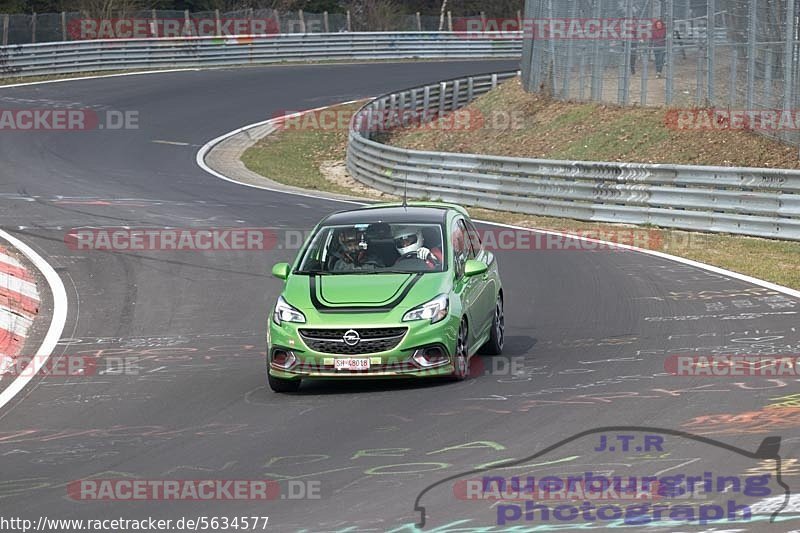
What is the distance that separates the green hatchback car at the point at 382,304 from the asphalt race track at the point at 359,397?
0.28 metres

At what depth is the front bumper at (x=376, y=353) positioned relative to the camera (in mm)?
10836

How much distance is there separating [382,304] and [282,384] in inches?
42.9

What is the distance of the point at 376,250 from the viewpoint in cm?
1201

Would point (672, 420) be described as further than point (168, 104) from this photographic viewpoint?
No

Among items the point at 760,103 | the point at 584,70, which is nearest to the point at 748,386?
the point at 760,103

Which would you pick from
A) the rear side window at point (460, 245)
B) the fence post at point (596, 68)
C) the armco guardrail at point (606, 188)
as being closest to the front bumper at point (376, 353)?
the rear side window at point (460, 245)

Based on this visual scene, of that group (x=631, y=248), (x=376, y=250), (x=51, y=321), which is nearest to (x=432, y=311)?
(x=376, y=250)

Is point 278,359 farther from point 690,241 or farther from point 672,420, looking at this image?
point 690,241

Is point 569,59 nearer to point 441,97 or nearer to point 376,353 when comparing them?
point 441,97

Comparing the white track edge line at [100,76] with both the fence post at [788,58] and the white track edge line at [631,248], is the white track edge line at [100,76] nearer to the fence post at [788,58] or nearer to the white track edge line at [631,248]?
the white track edge line at [631,248]

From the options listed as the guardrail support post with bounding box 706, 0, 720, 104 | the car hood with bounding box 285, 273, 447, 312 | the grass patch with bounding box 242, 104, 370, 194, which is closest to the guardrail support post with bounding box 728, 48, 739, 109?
the guardrail support post with bounding box 706, 0, 720, 104

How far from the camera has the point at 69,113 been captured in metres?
41.3

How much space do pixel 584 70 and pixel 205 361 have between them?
82.4ft

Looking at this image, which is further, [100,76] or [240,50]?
[240,50]
